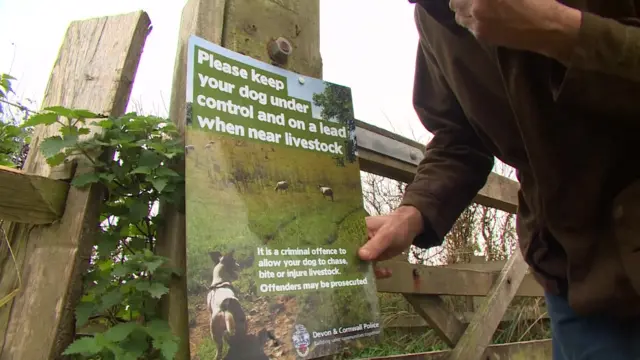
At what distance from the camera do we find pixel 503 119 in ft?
3.54

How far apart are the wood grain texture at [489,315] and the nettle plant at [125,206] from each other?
154 cm

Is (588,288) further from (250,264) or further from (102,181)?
(102,181)

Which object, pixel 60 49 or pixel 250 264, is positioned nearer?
pixel 250 264

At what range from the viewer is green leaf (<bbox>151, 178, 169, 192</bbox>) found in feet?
3.13

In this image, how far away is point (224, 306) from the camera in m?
0.95

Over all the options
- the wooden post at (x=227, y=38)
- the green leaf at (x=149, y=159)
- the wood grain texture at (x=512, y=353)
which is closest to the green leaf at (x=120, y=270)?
the wooden post at (x=227, y=38)

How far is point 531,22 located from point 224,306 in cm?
76

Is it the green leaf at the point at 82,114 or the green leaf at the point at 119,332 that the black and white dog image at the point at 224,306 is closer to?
the green leaf at the point at 119,332

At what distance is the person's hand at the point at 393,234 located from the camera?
1264mm

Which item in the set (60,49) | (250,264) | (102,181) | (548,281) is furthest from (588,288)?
(60,49)

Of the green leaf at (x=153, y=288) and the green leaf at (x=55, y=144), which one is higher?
the green leaf at (x=55, y=144)

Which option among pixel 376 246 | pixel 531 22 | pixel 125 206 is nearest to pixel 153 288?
pixel 125 206

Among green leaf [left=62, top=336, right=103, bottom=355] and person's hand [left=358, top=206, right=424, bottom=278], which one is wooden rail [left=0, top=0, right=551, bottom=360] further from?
person's hand [left=358, top=206, right=424, bottom=278]

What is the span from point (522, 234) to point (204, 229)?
781 mm
